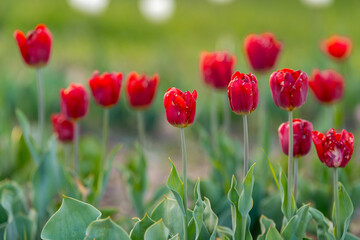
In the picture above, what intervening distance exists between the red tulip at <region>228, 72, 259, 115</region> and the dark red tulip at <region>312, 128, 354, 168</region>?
21 cm

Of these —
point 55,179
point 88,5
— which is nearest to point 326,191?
point 55,179

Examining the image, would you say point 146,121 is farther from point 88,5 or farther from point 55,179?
point 55,179

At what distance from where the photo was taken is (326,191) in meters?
2.08

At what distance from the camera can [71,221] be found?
140cm

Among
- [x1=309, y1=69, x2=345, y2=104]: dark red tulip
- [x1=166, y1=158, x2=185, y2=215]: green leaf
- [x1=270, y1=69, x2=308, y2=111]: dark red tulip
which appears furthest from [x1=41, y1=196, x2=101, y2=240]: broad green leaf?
[x1=309, y1=69, x2=345, y2=104]: dark red tulip

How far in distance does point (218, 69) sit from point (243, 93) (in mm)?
710

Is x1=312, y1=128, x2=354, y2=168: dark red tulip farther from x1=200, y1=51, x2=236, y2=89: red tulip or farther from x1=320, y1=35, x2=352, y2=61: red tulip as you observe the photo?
x1=320, y1=35, x2=352, y2=61: red tulip

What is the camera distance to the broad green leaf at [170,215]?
1.48m

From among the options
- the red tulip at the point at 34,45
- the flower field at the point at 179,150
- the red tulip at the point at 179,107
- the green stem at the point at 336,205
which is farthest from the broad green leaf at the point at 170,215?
the red tulip at the point at 34,45

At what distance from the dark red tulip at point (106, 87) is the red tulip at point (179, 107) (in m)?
0.47

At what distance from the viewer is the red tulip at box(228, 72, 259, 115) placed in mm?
1307

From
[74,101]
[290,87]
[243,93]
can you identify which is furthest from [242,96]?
[74,101]

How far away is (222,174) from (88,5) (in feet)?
6.89

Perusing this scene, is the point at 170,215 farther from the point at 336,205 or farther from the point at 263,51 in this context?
the point at 263,51
